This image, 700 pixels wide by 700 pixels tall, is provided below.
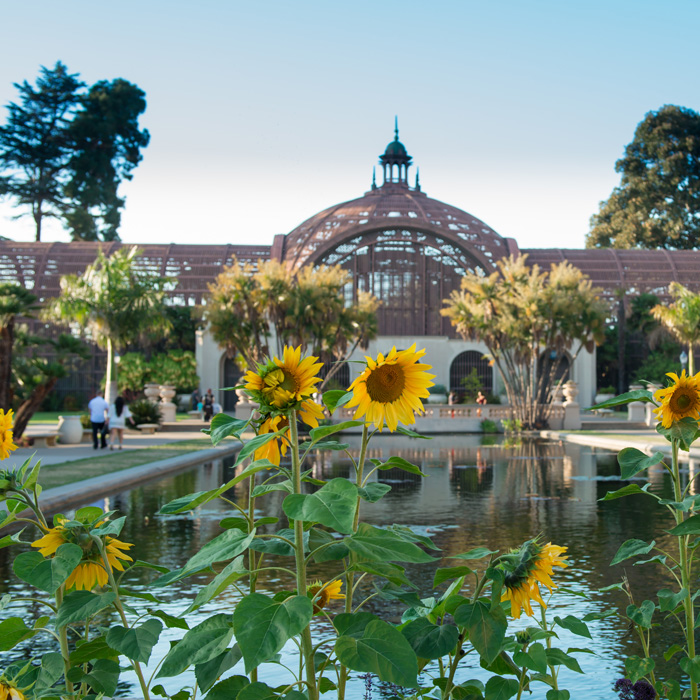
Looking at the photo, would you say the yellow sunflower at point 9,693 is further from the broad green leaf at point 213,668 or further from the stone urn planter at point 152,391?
the stone urn planter at point 152,391

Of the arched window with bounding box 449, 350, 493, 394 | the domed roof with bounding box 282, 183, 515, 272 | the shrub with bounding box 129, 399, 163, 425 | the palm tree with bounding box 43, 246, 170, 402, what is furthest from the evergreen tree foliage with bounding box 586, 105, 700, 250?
the palm tree with bounding box 43, 246, 170, 402

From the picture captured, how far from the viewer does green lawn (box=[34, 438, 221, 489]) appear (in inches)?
550

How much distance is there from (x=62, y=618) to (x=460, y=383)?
44.3 metres

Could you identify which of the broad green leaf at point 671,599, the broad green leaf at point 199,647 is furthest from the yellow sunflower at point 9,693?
the broad green leaf at point 671,599

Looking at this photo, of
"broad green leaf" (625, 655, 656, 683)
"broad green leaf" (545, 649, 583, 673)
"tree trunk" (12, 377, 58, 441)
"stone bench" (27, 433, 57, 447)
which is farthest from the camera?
"stone bench" (27, 433, 57, 447)

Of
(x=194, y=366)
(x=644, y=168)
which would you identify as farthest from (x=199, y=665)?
(x=644, y=168)

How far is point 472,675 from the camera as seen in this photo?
4.96 metres

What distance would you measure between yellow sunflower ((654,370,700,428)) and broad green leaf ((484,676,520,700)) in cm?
96

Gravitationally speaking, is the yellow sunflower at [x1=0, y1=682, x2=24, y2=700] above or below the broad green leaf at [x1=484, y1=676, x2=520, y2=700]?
above

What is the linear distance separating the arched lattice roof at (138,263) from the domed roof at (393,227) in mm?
4008

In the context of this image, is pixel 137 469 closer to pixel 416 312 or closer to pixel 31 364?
pixel 31 364

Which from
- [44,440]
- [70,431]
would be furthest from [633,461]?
[70,431]

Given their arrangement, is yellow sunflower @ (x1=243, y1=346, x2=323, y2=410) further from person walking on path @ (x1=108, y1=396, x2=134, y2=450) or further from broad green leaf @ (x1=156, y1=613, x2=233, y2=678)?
person walking on path @ (x1=108, y1=396, x2=134, y2=450)

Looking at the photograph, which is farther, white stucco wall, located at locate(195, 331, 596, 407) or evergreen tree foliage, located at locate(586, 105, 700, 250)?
evergreen tree foliage, located at locate(586, 105, 700, 250)
